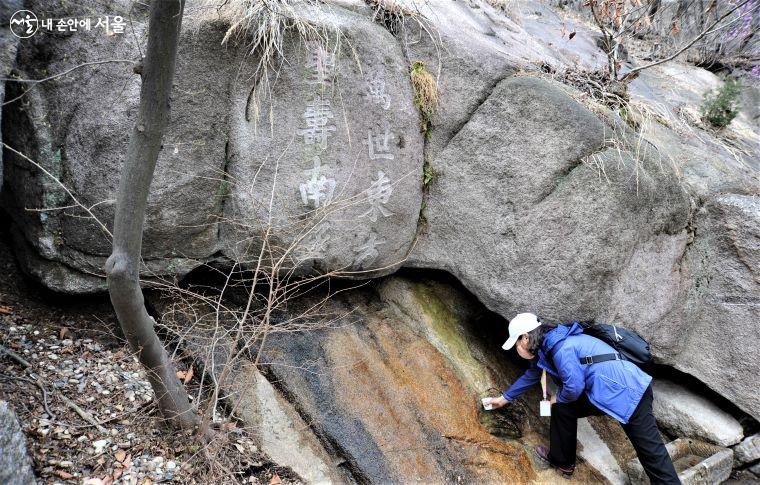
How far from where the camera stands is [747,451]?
5.19 metres

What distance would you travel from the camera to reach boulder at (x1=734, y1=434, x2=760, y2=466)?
16.9 feet

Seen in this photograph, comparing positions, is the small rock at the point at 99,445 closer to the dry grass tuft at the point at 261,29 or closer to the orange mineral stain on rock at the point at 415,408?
the orange mineral stain on rock at the point at 415,408

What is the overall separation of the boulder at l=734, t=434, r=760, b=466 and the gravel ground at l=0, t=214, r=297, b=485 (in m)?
4.27

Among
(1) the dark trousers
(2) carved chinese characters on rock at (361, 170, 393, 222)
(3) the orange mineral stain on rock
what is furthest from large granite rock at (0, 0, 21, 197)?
(1) the dark trousers

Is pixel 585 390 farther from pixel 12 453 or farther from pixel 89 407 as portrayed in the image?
pixel 12 453

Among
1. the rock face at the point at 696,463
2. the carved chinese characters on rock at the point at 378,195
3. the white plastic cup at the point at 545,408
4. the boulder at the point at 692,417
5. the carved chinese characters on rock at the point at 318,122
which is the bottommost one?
the rock face at the point at 696,463

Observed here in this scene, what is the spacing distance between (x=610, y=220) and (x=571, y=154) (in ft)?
2.20

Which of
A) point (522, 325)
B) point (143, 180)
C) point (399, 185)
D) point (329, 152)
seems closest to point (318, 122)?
point (329, 152)

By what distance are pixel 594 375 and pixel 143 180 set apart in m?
3.67

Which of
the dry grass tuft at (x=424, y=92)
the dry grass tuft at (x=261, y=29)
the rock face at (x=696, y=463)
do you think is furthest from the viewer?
the dry grass tuft at (x=424, y=92)

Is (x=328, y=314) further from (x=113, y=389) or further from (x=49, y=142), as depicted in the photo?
(x=49, y=142)

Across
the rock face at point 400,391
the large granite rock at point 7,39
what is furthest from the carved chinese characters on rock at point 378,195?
the large granite rock at point 7,39

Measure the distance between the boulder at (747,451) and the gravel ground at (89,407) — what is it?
14.0ft

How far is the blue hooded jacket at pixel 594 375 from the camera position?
14.3 ft
